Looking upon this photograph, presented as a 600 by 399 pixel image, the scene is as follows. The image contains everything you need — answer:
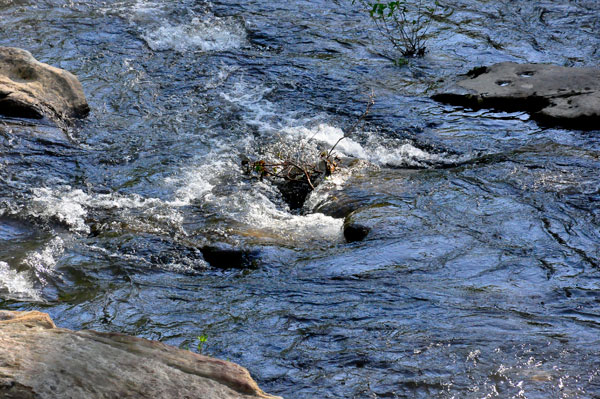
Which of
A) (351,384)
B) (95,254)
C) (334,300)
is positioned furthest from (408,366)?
(95,254)

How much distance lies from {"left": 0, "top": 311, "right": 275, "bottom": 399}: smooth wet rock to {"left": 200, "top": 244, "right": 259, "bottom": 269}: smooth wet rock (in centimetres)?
204

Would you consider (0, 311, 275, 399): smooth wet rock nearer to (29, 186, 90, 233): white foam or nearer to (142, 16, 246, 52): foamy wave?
(29, 186, 90, 233): white foam

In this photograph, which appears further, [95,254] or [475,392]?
[95,254]

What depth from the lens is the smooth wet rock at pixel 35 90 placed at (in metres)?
6.61

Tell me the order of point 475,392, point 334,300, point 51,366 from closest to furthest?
point 51,366 < point 475,392 < point 334,300

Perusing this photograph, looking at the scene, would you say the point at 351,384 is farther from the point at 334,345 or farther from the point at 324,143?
the point at 324,143

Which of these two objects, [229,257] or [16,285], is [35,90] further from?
[229,257]

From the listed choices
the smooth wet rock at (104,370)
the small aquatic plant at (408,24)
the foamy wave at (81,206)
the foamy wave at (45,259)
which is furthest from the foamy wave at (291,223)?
the small aquatic plant at (408,24)

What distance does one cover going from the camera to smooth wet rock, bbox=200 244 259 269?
463 cm

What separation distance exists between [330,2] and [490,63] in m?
3.20

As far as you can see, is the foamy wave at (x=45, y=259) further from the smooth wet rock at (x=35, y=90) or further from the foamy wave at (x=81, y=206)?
the smooth wet rock at (x=35, y=90)

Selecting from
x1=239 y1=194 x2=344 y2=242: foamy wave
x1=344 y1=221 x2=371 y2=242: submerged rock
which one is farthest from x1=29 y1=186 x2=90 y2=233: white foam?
x1=344 y1=221 x2=371 y2=242: submerged rock

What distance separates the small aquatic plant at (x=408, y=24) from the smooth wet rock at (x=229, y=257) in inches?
175

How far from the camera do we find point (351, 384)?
3.19m
